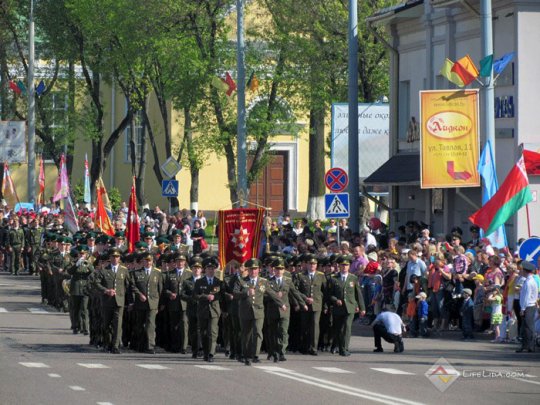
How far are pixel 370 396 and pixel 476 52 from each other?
64.9 feet

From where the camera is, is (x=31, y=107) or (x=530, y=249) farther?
(x=31, y=107)

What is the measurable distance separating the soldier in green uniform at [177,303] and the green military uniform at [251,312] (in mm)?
1881

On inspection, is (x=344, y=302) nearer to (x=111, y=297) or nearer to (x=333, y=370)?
(x=333, y=370)

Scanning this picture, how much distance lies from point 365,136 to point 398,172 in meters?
1.35

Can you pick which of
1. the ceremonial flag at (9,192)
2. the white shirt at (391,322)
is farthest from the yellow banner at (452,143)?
the ceremonial flag at (9,192)

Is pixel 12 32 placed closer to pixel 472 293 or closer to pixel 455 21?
pixel 455 21

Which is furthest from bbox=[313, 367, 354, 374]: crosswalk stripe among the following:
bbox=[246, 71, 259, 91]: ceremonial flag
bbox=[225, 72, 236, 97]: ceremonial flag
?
bbox=[246, 71, 259, 91]: ceremonial flag

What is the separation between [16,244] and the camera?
4778 centimetres

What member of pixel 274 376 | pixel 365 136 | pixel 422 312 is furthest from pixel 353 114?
pixel 274 376

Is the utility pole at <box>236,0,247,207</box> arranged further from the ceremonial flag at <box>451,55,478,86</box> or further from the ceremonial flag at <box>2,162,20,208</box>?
the ceremonial flag at <box>2,162,20,208</box>

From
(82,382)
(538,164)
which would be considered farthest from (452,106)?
(82,382)

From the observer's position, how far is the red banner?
2547cm

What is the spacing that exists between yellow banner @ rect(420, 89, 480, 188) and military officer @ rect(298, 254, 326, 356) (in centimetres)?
752

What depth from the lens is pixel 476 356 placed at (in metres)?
24.0
